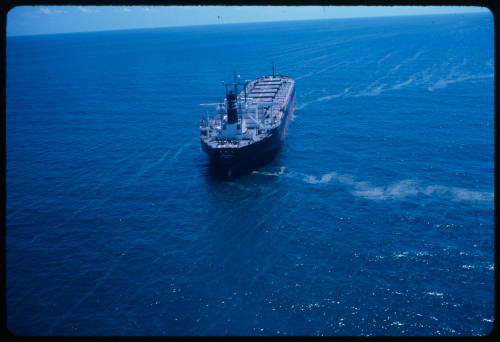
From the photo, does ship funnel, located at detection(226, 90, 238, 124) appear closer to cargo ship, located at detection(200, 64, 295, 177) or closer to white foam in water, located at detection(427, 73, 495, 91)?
cargo ship, located at detection(200, 64, 295, 177)

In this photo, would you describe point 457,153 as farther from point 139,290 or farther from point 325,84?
point 325,84

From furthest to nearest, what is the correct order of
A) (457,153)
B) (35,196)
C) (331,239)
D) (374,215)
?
(457,153) < (35,196) < (374,215) < (331,239)

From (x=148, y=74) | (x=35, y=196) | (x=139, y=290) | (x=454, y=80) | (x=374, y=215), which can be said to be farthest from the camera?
(x=148, y=74)

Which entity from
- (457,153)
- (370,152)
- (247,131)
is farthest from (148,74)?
(457,153)

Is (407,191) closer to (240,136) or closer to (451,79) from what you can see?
(240,136)

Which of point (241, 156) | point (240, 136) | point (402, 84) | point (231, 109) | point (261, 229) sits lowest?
point (261, 229)

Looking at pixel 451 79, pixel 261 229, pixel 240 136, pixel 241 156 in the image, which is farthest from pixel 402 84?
pixel 261 229
